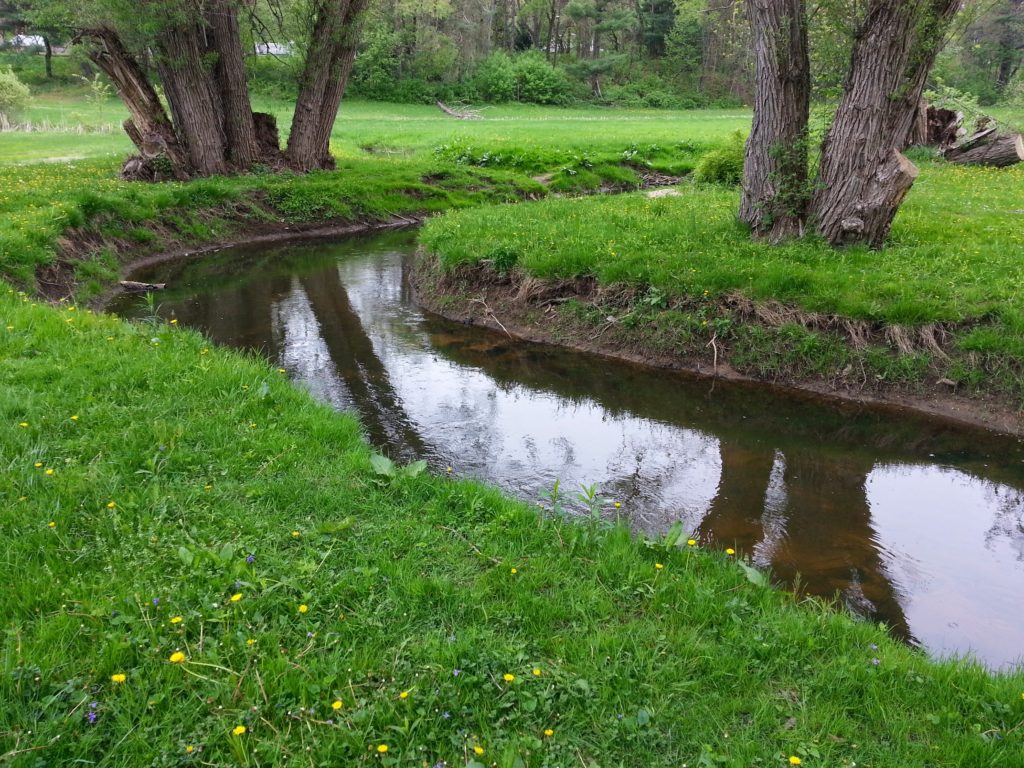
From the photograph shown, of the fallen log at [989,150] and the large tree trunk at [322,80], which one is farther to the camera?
the fallen log at [989,150]

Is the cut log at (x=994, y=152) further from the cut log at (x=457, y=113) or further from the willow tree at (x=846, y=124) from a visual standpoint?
the cut log at (x=457, y=113)

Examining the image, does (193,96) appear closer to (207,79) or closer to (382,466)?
(207,79)

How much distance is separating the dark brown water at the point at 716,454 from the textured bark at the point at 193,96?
7003 mm

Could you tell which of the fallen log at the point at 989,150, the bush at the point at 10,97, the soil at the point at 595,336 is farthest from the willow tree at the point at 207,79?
the bush at the point at 10,97

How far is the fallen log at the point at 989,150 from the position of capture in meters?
18.0

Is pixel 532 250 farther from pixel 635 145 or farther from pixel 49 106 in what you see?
pixel 49 106

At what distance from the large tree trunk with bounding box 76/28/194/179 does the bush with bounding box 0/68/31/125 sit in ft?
68.0

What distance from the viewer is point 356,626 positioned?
355 centimetres

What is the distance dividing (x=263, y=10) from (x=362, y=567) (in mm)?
17959

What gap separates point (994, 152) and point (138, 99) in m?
19.8

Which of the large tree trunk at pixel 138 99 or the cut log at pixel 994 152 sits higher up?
the large tree trunk at pixel 138 99

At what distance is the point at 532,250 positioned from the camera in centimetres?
1071

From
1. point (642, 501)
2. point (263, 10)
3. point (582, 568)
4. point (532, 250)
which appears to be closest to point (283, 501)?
point (582, 568)

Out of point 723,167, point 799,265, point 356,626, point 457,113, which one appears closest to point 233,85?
point 723,167
